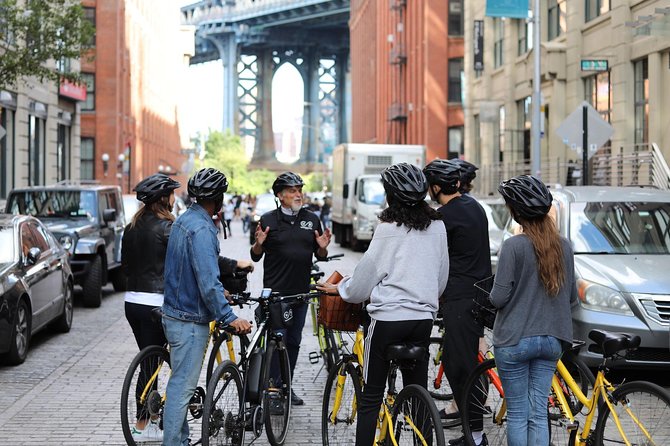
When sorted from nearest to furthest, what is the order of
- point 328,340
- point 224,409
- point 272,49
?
point 224,409
point 328,340
point 272,49

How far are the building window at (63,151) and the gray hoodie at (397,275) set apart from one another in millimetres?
40645

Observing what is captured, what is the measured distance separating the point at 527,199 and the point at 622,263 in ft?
16.2

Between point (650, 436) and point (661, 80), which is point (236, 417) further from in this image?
point (661, 80)

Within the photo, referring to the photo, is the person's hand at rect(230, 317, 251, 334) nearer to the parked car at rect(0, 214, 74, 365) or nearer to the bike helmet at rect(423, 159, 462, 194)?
the bike helmet at rect(423, 159, 462, 194)

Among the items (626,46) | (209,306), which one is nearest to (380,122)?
(626,46)

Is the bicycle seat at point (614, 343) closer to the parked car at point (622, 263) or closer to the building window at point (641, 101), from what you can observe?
the parked car at point (622, 263)

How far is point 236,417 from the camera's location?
640 cm

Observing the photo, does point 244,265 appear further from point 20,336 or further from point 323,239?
point 20,336

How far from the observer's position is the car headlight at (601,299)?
9.61 meters

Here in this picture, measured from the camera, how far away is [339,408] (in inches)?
258

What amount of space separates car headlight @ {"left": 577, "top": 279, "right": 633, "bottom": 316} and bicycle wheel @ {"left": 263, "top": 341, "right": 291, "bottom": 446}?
350 cm

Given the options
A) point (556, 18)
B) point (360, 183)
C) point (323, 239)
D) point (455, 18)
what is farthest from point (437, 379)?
point (455, 18)

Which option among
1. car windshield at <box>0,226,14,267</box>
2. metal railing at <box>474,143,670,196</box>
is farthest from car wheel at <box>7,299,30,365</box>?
metal railing at <box>474,143,670,196</box>

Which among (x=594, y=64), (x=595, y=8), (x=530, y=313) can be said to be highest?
(x=595, y=8)
